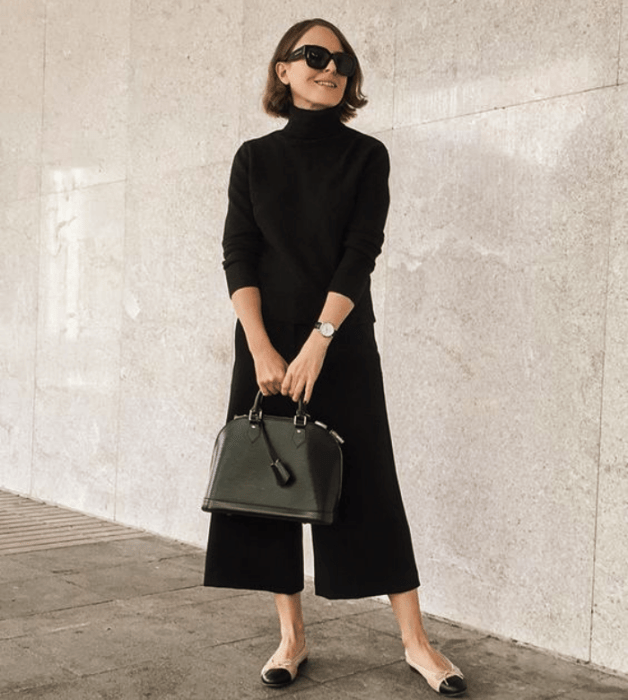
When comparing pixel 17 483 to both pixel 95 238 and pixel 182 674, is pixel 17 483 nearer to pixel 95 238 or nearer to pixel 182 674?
pixel 95 238

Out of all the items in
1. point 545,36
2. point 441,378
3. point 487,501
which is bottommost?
point 487,501

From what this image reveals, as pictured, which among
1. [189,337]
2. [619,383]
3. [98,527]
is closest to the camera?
[619,383]

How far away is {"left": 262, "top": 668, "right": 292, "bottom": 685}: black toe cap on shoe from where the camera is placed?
3.09 m

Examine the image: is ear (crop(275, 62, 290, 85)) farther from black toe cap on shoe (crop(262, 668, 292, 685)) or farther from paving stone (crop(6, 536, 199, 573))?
paving stone (crop(6, 536, 199, 573))

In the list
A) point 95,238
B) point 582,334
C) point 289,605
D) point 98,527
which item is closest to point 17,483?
point 98,527

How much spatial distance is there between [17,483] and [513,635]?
13.3 ft

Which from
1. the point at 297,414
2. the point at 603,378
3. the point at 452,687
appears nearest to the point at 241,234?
the point at 297,414

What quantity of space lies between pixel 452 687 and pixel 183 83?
11.6ft

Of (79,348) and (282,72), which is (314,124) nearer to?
(282,72)

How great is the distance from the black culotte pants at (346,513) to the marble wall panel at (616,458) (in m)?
0.73

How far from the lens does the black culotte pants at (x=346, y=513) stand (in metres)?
3.11

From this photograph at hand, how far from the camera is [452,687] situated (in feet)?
9.98

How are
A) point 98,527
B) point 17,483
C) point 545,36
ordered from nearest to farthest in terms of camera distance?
1. point 545,36
2. point 98,527
3. point 17,483

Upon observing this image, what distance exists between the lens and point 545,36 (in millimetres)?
3598
